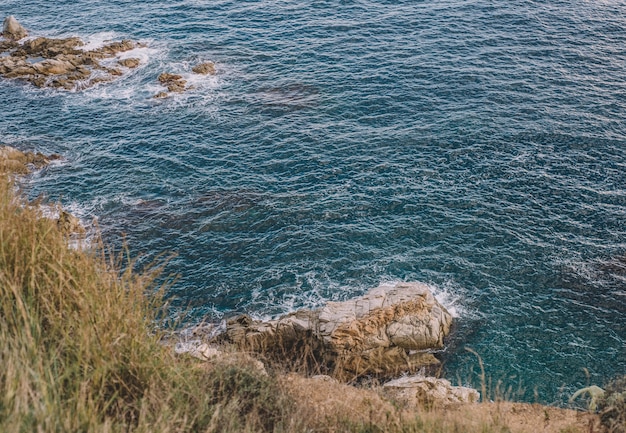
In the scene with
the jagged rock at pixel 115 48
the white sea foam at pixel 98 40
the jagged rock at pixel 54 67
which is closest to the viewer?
the jagged rock at pixel 54 67

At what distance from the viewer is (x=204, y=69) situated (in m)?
61.3

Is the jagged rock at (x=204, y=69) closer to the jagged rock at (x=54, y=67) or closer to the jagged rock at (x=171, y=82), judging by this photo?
the jagged rock at (x=171, y=82)

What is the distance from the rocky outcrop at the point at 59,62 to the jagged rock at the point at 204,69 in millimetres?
8294

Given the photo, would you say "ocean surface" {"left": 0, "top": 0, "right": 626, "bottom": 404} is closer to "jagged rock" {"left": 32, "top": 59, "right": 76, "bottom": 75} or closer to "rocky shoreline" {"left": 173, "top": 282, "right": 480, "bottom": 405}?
"rocky shoreline" {"left": 173, "top": 282, "right": 480, "bottom": 405}

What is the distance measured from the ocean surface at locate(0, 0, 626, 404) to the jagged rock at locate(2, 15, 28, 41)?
162 inches

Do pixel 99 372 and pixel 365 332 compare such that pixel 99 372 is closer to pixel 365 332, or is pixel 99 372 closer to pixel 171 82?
pixel 365 332

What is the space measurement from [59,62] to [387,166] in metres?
42.4

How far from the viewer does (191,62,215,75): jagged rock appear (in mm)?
61281

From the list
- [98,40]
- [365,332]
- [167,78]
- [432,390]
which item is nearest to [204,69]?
[167,78]

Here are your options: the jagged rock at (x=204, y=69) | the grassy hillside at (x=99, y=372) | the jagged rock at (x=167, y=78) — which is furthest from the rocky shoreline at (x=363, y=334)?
the jagged rock at (x=204, y=69)

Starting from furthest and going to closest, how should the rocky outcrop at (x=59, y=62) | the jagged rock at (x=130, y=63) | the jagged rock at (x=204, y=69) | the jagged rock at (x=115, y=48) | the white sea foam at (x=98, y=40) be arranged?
the white sea foam at (x=98, y=40), the jagged rock at (x=115, y=48), the jagged rock at (x=130, y=63), the rocky outcrop at (x=59, y=62), the jagged rock at (x=204, y=69)

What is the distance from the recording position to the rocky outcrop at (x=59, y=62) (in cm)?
6228

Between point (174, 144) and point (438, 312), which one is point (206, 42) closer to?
point (174, 144)

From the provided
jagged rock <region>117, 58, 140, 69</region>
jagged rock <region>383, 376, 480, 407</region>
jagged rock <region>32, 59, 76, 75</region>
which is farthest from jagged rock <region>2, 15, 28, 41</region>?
jagged rock <region>383, 376, 480, 407</region>
